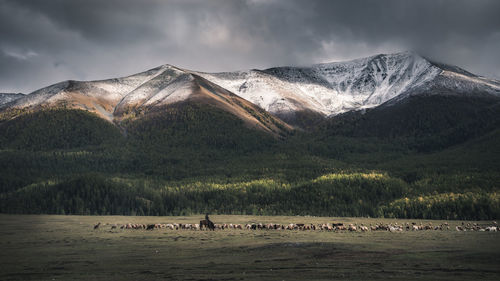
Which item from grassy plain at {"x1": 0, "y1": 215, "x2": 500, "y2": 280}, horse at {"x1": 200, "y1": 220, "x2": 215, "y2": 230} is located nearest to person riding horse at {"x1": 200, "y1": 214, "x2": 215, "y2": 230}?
horse at {"x1": 200, "y1": 220, "x2": 215, "y2": 230}

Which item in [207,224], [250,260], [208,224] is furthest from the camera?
[207,224]

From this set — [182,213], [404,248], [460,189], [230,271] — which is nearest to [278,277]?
[230,271]

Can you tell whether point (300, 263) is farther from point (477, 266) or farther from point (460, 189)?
point (460, 189)

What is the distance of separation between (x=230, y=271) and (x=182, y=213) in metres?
162

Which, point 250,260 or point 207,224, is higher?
point 207,224

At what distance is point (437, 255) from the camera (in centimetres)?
4919

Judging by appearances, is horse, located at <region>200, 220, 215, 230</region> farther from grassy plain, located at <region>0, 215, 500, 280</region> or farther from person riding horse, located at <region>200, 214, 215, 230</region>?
grassy plain, located at <region>0, 215, 500, 280</region>

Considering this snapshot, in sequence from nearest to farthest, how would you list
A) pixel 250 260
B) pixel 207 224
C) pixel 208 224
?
1. pixel 250 260
2. pixel 208 224
3. pixel 207 224

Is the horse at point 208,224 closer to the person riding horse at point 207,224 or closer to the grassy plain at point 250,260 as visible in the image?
the person riding horse at point 207,224

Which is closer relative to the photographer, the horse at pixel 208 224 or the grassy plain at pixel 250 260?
the grassy plain at pixel 250 260

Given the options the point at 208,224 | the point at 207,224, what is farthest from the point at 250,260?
the point at 207,224

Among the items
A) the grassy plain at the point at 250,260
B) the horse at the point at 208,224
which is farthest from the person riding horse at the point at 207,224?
the grassy plain at the point at 250,260

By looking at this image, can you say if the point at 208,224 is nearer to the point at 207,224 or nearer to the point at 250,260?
the point at 207,224

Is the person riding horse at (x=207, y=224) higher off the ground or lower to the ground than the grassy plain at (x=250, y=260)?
higher
